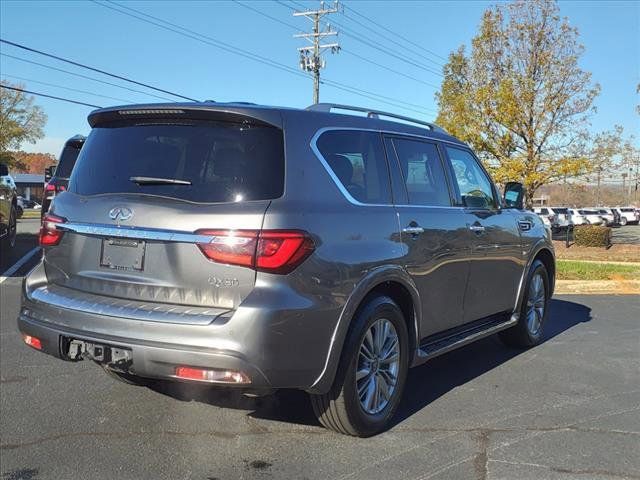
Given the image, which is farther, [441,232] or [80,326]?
[441,232]

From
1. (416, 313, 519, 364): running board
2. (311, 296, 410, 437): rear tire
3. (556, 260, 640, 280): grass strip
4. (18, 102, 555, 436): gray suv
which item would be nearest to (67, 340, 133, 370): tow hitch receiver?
(18, 102, 555, 436): gray suv

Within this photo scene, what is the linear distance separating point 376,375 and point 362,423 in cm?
31

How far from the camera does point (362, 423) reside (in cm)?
375

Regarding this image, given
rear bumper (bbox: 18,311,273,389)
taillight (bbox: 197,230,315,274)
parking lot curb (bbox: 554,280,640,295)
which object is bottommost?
parking lot curb (bbox: 554,280,640,295)

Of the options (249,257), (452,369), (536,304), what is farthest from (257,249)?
(536,304)

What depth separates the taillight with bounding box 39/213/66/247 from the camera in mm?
3778

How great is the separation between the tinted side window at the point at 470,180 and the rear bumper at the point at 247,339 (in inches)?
84.8

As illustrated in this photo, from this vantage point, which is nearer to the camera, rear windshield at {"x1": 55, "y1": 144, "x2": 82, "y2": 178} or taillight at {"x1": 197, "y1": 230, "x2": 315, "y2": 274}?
taillight at {"x1": 197, "y1": 230, "x2": 315, "y2": 274}

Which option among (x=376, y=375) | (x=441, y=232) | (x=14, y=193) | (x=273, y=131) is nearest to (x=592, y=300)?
(x=441, y=232)

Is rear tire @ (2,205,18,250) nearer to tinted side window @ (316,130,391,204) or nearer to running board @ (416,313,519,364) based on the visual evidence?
running board @ (416,313,519,364)

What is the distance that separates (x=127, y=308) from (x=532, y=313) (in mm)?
4259

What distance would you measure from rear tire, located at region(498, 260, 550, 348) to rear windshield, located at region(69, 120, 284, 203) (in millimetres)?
3526

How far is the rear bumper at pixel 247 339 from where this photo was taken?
3092mm

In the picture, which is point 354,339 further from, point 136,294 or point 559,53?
point 559,53
